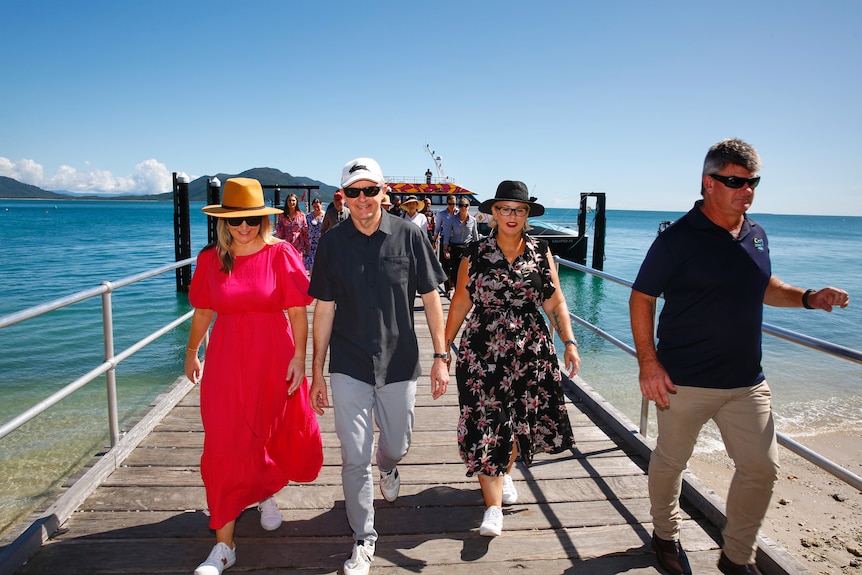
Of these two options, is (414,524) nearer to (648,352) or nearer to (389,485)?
(389,485)

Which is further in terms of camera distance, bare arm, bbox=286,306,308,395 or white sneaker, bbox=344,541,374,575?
bare arm, bbox=286,306,308,395

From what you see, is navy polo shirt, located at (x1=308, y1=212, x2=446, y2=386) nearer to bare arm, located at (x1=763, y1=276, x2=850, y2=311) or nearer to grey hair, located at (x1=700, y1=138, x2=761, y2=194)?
grey hair, located at (x1=700, y1=138, x2=761, y2=194)

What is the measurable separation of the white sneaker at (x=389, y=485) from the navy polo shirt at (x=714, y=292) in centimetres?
155

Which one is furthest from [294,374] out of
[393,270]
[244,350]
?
[393,270]

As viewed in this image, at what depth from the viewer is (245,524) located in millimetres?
2785

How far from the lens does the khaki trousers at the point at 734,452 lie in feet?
7.45

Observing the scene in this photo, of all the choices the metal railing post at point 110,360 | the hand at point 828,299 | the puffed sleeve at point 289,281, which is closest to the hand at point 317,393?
the puffed sleeve at point 289,281

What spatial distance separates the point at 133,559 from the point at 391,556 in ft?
3.68

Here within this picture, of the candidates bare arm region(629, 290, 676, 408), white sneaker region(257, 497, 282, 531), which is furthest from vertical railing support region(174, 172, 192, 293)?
bare arm region(629, 290, 676, 408)

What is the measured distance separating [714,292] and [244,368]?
2.03m

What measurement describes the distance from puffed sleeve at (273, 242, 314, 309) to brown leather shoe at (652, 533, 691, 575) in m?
1.90

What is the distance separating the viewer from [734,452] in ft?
7.61

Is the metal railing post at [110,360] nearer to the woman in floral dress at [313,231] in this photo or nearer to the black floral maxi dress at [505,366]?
the black floral maxi dress at [505,366]

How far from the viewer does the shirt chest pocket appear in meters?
2.54
